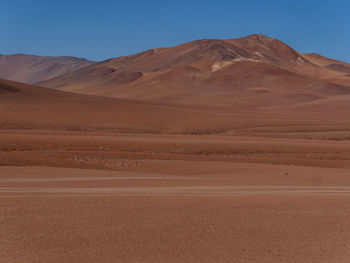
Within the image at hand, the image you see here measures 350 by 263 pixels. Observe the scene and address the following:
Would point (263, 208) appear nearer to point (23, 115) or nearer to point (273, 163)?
point (273, 163)

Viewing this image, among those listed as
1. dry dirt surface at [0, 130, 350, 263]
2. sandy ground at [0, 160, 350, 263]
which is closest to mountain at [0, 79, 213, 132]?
dry dirt surface at [0, 130, 350, 263]

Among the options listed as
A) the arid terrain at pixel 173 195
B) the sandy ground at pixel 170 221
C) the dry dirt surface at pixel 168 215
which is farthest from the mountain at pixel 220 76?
the sandy ground at pixel 170 221

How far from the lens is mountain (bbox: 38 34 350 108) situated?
398 ft

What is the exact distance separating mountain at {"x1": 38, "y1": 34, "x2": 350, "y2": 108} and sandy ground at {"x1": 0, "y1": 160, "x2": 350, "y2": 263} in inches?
3278

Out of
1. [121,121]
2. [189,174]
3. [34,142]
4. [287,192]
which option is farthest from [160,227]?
[121,121]

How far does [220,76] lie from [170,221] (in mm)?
134575

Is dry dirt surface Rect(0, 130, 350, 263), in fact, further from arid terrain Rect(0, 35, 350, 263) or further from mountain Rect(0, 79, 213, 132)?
mountain Rect(0, 79, 213, 132)

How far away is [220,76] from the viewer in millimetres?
142500

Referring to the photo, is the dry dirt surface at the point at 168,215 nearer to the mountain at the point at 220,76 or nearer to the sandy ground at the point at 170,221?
the sandy ground at the point at 170,221

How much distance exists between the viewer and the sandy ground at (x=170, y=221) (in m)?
7.88

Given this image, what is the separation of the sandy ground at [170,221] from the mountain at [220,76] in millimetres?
83257

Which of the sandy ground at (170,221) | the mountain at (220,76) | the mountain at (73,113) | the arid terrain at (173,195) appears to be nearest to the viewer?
the sandy ground at (170,221)

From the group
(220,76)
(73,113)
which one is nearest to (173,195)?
(73,113)

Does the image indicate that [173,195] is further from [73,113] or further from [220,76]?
[220,76]
